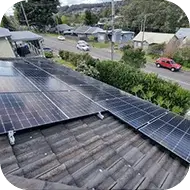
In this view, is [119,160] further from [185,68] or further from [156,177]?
[185,68]

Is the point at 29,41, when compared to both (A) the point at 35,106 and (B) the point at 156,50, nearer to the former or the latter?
(A) the point at 35,106

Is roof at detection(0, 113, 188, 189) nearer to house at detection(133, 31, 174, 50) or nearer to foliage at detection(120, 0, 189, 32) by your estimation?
foliage at detection(120, 0, 189, 32)

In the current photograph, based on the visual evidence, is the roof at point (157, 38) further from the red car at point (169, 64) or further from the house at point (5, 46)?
the house at point (5, 46)

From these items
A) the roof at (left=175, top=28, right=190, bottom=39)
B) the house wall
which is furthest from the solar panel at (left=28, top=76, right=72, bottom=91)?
the roof at (left=175, top=28, right=190, bottom=39)

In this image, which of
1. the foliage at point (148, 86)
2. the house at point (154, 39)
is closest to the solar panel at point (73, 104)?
the foliage at point (148, 86)

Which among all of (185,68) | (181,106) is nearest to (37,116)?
(181,106)
